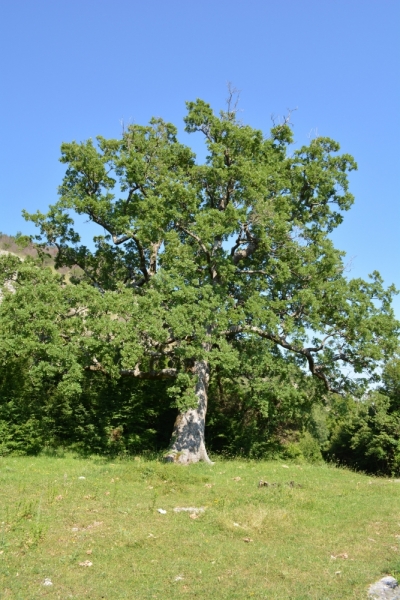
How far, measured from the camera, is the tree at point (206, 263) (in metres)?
16.9

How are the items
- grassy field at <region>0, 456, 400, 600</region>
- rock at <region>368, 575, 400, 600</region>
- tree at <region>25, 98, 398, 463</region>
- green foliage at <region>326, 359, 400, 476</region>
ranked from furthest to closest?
1. green foliage at <region>326, 359, 400, 476</region>
2. tree at <region>25, 98, 398, 463</region>
3. grassy field at <region>0, 456, 400, 600</region>
4. rock at <region>368, 575, 400, 600</region>

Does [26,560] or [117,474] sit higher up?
[117,474]

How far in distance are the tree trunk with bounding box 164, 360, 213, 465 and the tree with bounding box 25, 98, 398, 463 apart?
42 millimetres

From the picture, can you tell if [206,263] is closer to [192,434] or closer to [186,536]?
[192,434]

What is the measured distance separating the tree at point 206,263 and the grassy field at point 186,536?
4.40 meters

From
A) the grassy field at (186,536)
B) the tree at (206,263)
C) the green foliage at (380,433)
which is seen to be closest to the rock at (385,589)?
the grassy field at (186,536)

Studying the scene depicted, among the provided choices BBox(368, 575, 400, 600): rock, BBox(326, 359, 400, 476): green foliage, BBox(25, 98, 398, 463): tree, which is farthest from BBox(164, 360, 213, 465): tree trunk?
BBox(368, 575, 400, 600): rock

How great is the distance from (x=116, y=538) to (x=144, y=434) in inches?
484

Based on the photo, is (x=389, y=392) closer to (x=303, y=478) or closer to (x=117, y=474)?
(x=303, y=478)

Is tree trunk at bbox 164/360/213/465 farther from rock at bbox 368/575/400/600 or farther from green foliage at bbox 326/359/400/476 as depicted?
rock at bbox 368/575/400/600

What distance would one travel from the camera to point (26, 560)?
7.80 m

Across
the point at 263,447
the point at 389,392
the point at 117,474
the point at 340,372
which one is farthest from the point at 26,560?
the point at 389,392

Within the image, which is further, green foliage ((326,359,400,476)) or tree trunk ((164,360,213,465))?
green foliage ((326,359,400,476))

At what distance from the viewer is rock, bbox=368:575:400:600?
275 inches
